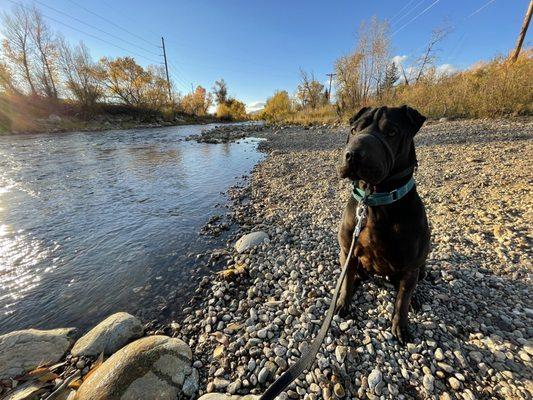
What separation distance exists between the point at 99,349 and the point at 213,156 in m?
12.8

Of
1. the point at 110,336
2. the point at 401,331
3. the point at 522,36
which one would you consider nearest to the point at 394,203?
the point at 401,331

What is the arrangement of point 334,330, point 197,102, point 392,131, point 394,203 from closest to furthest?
point 392,131, point 394,203, point 334,330, point 197,102

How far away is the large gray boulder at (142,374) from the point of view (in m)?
1.91

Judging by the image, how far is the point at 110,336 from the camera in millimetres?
2596

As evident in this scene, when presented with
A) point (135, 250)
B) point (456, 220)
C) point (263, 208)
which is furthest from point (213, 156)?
point (456, 220)

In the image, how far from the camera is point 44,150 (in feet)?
51.7

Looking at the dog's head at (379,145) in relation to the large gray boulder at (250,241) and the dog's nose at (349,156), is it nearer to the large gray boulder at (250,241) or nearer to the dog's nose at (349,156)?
the dog's nose at (349,156)

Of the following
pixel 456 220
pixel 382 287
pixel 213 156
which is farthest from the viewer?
pixel 213 156

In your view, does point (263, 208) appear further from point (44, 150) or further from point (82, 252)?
point (44, 150)

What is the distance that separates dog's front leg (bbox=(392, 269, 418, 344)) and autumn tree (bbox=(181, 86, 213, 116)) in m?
59.5

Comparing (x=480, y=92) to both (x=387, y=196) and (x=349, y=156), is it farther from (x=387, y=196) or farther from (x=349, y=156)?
(x=349, y=156)

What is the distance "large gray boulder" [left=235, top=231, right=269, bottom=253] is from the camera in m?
4.39

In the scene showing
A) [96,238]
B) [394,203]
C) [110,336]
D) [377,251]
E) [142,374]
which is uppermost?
[394,203]

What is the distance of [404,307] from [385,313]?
34 centimetres
